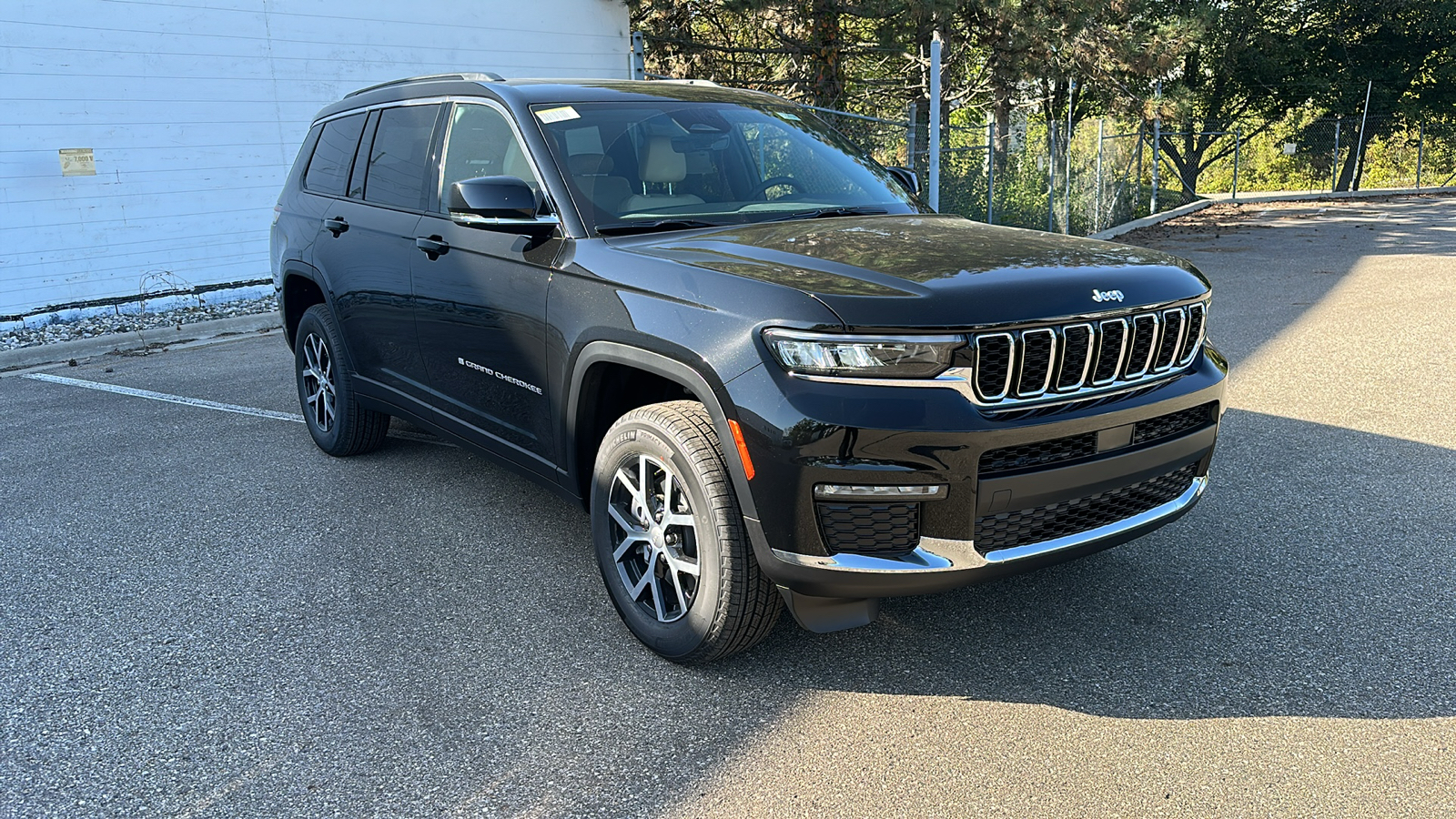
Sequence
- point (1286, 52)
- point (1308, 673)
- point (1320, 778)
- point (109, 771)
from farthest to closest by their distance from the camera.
Answer: point (1286, 52) < point (1308, 673) < point (109, 771) < point (1320, 778)

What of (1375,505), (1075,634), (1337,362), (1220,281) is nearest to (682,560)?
(1075,634)

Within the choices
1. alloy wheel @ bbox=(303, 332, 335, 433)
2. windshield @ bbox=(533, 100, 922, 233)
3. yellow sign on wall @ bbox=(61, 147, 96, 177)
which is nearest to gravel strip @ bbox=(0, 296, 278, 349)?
yellow sign on wall @ bbox=(61, 147, 96, 177)

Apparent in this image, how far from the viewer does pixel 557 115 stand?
13.8 ft

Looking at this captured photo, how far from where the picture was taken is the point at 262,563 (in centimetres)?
447

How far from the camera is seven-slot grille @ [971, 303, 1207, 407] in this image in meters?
2.94

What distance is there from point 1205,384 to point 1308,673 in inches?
36.5

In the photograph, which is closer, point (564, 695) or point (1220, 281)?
point (564, 695)

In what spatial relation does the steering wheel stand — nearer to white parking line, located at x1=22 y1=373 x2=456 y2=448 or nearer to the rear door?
the rear door

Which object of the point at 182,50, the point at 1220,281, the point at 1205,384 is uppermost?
the point at 182,50

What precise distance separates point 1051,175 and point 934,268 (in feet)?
48.8

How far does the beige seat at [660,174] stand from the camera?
4.01m

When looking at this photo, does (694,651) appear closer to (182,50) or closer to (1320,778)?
(1320,778)

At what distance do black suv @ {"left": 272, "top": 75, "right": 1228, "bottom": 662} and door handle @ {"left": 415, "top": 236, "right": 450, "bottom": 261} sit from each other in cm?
1

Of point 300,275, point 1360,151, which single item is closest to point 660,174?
point 300,275
